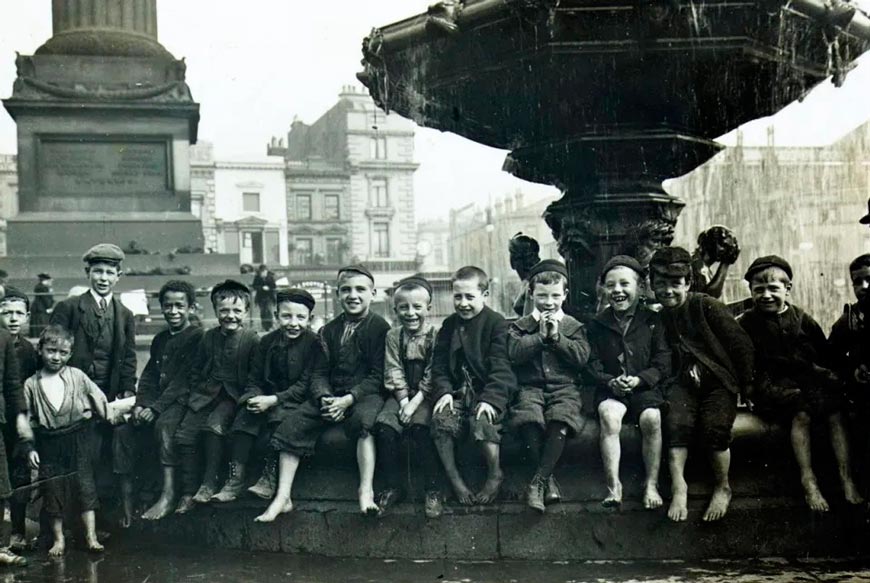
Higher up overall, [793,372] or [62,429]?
[793,372]

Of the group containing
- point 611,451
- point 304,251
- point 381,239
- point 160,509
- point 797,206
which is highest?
point 381,239

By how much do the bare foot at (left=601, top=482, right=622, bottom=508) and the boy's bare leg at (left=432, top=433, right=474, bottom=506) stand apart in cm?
64

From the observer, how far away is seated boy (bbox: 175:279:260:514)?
477 centimetres

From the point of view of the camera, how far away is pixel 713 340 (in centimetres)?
434

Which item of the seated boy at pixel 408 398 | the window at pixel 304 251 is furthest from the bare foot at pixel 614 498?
the window at pixel 304 251

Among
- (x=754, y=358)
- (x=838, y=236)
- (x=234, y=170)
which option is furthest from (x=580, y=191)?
(x=234, y=170)

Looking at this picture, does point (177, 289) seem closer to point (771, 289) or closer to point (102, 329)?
point (102, 329)

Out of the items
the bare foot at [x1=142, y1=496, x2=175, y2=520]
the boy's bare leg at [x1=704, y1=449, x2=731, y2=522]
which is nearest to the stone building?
the boy's bare leg at [x1=704, y1=449, x2=731, y2=522]

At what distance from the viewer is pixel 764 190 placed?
3155cm

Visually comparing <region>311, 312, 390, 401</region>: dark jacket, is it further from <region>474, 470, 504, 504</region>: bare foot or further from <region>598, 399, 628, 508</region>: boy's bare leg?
<region>598, 399, 628, 508</region>: boy's bare leg

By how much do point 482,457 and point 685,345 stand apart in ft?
3.78

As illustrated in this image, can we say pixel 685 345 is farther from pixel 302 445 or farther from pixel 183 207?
pixel 183 207

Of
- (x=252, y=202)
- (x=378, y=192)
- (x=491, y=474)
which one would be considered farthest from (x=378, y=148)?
(x=491, y=474)

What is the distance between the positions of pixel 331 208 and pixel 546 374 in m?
54.2
